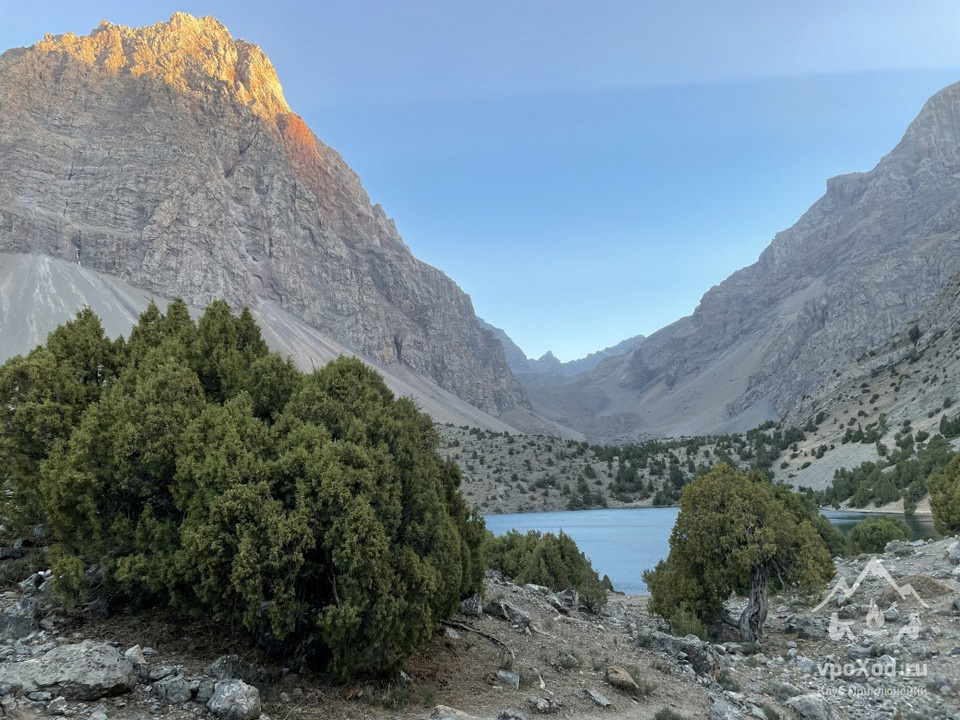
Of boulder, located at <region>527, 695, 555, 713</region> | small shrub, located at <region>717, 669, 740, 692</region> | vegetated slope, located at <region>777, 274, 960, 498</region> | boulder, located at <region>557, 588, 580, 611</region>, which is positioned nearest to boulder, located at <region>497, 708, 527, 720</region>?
boulder, located at <region>527, 695, 555, 713</region>

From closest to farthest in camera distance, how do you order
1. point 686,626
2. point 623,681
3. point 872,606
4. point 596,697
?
point 596,697, point 623,681, point 686,626, point 872,606

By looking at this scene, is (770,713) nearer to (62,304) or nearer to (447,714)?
(447,714)

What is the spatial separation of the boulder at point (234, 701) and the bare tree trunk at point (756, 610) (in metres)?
15.5

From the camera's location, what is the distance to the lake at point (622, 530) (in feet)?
156

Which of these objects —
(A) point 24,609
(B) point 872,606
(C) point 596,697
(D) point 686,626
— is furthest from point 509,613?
(B) point 872,606

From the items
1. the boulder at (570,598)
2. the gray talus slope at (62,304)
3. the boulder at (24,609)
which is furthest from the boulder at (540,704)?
the gray talus slope at (62,304)

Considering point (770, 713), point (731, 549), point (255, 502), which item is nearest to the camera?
point (255, 502)

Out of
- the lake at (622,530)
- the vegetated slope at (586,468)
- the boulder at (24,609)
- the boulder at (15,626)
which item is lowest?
the lake at (622,530)

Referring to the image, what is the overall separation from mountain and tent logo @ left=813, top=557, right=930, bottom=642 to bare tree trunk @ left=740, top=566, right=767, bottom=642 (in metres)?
2.03

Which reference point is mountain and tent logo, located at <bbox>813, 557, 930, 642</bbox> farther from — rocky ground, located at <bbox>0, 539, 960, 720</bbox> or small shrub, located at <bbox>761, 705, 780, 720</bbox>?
small shrub, located at <bbox>761, 705, 780, 720</bbox>

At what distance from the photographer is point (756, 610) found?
19281mm

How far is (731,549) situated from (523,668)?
357 inches

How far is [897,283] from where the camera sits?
198m

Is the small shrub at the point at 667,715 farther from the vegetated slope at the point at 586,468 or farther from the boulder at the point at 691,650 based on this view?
the vegetated slope at the point at 586,468
